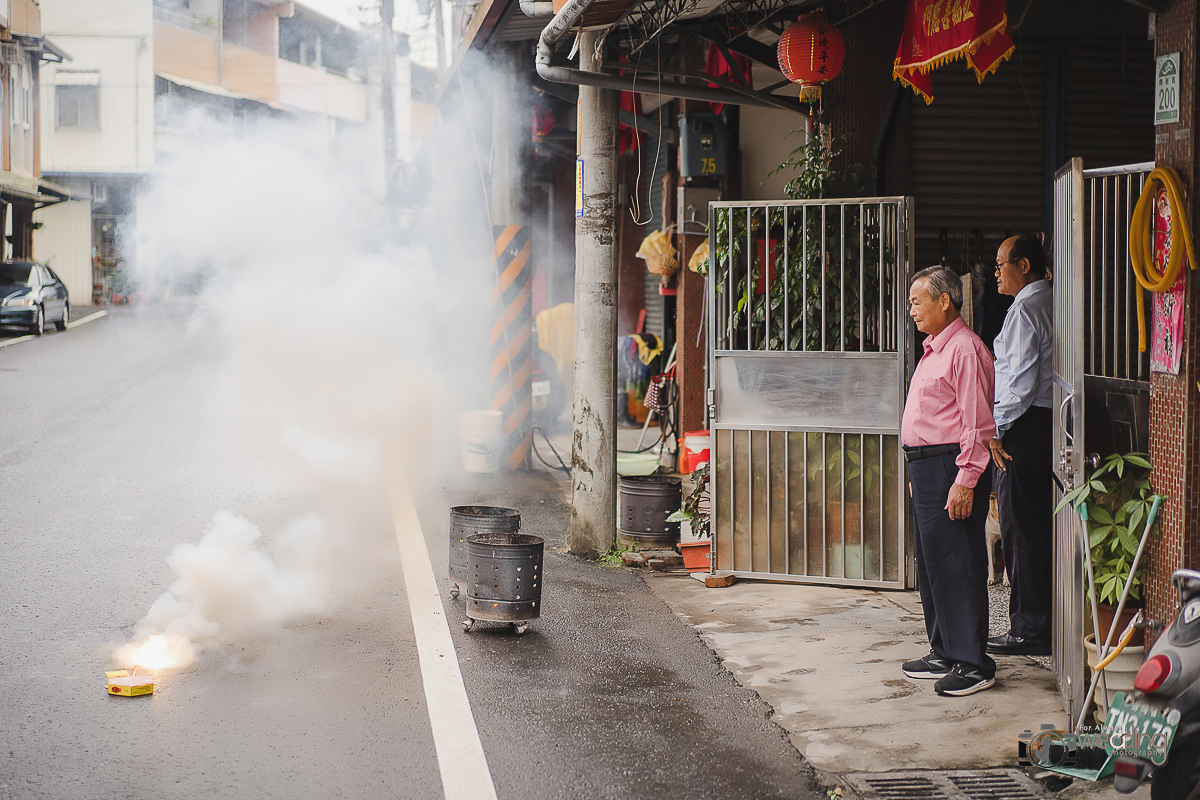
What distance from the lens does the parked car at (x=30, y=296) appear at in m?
24.8

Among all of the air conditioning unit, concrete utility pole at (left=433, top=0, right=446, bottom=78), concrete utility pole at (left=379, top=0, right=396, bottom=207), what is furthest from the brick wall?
the air conditioning unit

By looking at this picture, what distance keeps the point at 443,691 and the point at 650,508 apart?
3.35 m

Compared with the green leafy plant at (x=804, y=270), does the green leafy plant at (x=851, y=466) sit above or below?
below

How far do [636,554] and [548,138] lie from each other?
10.5m

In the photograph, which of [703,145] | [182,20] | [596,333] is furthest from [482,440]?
[182,20]

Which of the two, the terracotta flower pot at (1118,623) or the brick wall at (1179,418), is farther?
the terracotta flower pot at (1118,623)

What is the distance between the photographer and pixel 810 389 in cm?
732

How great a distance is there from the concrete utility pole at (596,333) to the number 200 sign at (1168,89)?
4.33 metres

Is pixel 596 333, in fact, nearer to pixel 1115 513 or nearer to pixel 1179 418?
pixel 1115 513

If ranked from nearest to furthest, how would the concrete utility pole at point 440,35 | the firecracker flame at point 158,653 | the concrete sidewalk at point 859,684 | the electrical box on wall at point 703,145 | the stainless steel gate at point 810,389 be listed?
the concrete sidewalk at point 859,684 → the firecracker flame at point 158,653 → the stainless steel gate at point 810,389 → the electrical box on wall at point 703,145 → the concrete utility pole at point 440,35

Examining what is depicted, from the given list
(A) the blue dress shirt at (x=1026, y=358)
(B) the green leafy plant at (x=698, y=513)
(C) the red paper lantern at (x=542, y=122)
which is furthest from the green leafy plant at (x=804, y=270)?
(C) the red paper lantern at (x=542, y=122)

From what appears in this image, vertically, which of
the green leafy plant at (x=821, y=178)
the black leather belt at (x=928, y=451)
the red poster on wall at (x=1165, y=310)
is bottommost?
the black leather belt at (x=928, y=451)

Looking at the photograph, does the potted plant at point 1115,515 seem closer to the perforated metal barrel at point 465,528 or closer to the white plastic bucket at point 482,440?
the perforated metal barrel at point 465,528

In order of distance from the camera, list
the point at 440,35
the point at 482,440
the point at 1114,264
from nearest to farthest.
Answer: the point at 1114,264, the point at 482,440, the point at 440,35
